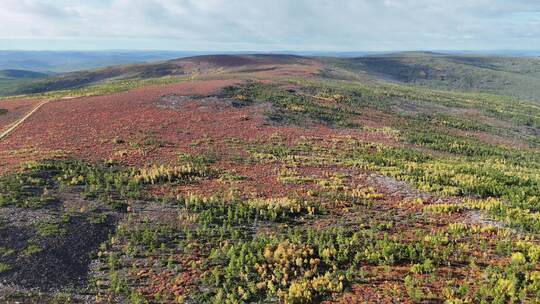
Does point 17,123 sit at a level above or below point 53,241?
above

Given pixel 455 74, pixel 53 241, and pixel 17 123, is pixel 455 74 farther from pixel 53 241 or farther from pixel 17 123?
pixel 53 241

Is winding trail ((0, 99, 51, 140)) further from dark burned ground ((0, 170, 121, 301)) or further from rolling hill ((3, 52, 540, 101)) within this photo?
rolling hill ((3, 52, 540, 101))

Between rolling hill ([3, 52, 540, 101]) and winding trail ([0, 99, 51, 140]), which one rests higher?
rolling hill ([3, 52, 540, 101])

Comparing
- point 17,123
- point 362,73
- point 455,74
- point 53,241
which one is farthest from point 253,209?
point 455,74

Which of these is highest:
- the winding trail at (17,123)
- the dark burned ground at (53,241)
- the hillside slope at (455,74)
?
the hillside slope at (455,74)

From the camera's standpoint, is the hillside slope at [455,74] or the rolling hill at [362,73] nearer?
the rolling hill at [362,73]

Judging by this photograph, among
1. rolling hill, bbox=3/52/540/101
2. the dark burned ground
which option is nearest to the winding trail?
the dark burned ground

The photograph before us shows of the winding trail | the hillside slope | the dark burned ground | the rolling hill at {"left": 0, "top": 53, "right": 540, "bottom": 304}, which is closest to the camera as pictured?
the rolling hill at {"left": 0, "top": 53, "right": 540, "bottom": 304}

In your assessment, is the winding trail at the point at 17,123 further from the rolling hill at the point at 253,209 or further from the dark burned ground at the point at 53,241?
the dark burned ground at the point at 53,241

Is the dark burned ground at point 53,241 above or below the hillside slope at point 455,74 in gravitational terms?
below

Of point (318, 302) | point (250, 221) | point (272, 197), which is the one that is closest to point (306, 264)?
point (318, 302)

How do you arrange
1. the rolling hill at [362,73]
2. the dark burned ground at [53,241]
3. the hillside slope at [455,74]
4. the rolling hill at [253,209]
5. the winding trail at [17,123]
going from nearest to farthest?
the rolling hill at [253,209], the dark burned ground at [53,241], the winding trail at [17,123], the rolling hill at [362,73], the hillside slope at [455,74]

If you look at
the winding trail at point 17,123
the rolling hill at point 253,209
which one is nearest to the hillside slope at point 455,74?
the rolling hill at point 253,209
